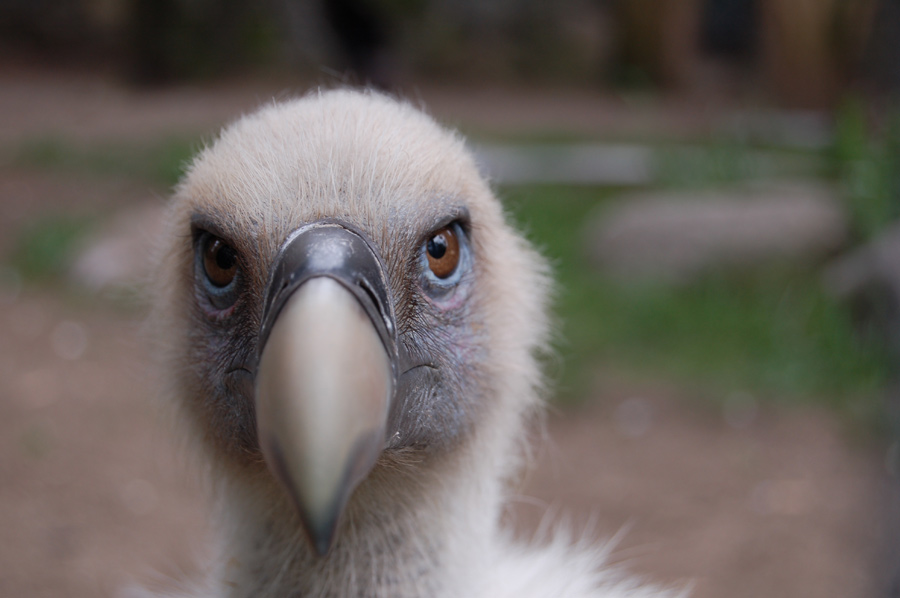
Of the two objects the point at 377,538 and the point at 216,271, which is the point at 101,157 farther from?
the point at 377,538

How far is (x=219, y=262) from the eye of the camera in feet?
4.73

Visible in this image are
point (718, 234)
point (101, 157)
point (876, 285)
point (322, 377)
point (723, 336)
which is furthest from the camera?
point (101, 157)

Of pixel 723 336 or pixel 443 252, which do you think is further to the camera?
pixel 723 336

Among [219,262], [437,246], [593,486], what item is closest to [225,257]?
[219,262]

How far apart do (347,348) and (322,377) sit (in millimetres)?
57

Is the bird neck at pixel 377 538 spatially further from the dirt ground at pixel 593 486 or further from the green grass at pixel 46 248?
the green grass at pixel 46 248

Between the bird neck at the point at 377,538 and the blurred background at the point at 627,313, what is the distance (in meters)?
Result: 0.35

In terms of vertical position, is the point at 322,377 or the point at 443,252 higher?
the point at 443,252

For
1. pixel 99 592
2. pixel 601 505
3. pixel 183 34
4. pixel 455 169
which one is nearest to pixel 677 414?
pixel 601 505

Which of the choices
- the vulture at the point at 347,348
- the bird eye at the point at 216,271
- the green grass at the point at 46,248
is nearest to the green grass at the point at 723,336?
the vulture at the point at 347,348

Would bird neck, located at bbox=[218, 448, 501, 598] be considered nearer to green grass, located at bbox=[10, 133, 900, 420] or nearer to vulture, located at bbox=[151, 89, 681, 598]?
vulture, located at bbox=[151, 89, 681, 598]

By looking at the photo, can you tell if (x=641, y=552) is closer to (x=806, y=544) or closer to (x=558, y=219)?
(x=806, y=544)

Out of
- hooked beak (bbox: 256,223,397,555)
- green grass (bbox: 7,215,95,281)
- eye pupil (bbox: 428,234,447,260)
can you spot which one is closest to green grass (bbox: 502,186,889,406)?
eye pupil (bbox: 428,234,447,260)

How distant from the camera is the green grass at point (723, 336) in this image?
4.62 meters
